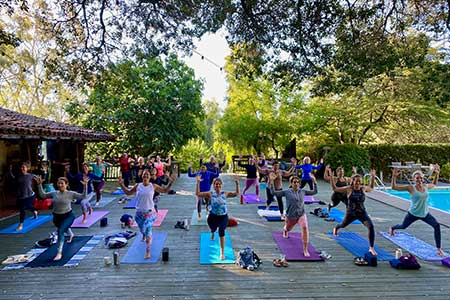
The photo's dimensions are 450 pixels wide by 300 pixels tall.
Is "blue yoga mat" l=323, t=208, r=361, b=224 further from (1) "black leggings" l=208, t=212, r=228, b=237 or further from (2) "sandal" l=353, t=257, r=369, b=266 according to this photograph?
(1) "black leggings" l=208, t=212, r=228, b=237

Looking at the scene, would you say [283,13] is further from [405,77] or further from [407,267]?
[405,77]

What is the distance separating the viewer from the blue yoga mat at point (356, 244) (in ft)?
17.9

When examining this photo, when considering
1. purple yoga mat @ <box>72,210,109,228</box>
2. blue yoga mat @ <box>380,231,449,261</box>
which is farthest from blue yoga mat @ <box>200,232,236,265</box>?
blue yoga mat @ <box>380,231,449,261</box>

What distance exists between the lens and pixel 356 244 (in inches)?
236

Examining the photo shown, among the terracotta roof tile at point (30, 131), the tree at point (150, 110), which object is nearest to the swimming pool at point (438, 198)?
the tree at point (150, 110)

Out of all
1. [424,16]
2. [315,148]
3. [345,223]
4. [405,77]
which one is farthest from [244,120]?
[345,223]

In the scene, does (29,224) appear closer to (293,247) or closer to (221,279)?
(221,279)

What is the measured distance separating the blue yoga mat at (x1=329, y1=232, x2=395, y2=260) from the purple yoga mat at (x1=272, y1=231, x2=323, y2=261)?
71 cm

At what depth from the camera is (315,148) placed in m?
17.7

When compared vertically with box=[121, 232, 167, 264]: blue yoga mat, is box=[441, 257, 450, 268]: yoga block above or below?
below

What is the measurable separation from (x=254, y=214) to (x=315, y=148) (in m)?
10.3

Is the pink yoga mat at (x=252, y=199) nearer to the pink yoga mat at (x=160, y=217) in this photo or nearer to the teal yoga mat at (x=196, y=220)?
the teal yoga mat at (x=196, y=220)

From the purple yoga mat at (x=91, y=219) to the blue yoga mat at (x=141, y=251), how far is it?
178 centimetres

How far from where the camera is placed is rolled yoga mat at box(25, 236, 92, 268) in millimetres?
5047
